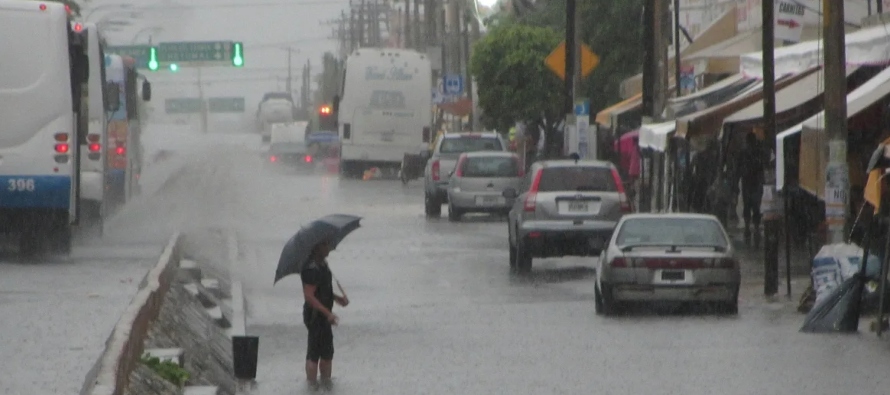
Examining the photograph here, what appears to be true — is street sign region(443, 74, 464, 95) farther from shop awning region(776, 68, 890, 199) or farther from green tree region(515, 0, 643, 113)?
shop awning region(776, 68, 890, 199)

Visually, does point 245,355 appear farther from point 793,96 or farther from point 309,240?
point 793,96

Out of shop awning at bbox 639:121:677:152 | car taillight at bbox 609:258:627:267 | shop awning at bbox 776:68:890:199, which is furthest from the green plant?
shop awning at bbox 639:121:677:152

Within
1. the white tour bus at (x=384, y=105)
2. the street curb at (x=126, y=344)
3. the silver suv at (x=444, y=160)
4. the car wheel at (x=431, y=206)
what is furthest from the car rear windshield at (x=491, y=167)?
the white tour bus at (x=384, y=105)

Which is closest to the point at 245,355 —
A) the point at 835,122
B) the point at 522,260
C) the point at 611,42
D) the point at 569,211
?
the point at 835,122

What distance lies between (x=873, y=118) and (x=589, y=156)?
1676 centimetres

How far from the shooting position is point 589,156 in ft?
132

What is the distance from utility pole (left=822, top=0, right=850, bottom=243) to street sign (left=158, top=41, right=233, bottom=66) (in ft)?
270

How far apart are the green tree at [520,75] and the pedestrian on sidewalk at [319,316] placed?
41447 mm

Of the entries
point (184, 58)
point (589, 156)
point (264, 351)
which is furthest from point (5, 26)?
point (184, 58)

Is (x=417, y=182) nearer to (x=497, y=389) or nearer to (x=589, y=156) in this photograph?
(x=589, y=156)

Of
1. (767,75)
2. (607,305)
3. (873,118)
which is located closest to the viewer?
(607,305)

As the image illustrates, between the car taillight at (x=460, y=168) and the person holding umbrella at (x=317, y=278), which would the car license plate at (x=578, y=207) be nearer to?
the person holding umbrella at (x=317, y=278)

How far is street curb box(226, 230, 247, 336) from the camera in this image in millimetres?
18172

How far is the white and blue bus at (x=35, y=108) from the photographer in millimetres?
21672
